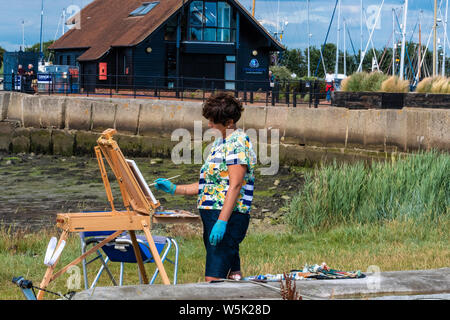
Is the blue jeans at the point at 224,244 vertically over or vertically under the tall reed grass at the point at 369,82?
under

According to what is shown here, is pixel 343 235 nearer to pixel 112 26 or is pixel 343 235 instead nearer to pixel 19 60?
pixel 19 60

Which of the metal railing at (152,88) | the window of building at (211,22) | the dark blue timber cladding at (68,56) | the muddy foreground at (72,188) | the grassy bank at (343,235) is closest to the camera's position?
the grassy bank at (343,235)

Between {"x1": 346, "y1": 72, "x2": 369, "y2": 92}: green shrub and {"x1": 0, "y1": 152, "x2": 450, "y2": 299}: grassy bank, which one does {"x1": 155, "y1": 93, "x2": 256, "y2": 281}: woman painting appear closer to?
{"x1": 0, "y1": 152, "x2": 450, "y2": 299}: grassy bank

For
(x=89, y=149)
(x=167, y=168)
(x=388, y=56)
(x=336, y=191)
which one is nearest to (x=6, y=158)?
(x=89, y=149)

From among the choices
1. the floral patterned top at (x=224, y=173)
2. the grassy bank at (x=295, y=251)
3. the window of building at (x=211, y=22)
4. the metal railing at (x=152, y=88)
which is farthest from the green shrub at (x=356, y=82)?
the floral patterned top at (x=224, y=173)

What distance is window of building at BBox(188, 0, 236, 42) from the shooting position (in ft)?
121

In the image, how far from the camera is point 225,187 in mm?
4688

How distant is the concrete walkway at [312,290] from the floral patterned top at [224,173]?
65cm

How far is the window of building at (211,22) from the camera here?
1451 inches

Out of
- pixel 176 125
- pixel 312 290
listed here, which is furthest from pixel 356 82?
pixel 312 290

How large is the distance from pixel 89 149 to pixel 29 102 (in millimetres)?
3743

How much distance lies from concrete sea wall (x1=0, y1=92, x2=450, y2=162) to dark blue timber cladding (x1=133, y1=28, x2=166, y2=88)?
9225 millimetres

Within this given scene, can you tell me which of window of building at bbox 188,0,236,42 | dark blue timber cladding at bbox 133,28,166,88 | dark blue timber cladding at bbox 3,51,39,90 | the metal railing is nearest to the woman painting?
the metal railing

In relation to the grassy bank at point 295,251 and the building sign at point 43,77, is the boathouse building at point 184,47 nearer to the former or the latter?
the building sign at point 43,77
